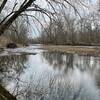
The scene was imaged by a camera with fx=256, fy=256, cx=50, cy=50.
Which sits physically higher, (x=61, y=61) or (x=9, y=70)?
(x=9, y=70)

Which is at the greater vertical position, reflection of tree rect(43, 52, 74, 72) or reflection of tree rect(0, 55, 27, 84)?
reflection of tree rect(0, 55, 27, 84)

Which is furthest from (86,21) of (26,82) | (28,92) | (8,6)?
(26,82)

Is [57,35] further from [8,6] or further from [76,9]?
[8,6]

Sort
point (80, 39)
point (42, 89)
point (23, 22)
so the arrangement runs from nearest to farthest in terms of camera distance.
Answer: point (23, 22)
point (42, 89)
point (80, 39)

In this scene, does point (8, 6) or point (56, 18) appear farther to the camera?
point (8, 6)

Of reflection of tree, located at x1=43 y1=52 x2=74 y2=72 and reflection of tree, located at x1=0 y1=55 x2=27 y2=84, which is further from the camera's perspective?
reflection of tree, located at x1=43 y1=52 x2=74 y2=72

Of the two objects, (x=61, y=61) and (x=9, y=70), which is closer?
(x=9, y=70)

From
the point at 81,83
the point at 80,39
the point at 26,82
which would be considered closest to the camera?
the point at 26,82

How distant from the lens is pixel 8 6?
411 inches

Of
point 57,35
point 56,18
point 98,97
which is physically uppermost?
point 56,18

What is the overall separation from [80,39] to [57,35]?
70.5 metres

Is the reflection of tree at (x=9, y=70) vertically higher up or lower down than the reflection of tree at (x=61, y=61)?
higher up

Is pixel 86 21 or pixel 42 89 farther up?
pixel 86 21

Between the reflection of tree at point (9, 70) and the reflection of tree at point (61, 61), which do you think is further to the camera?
the reflection of tree at point (61, 61)
